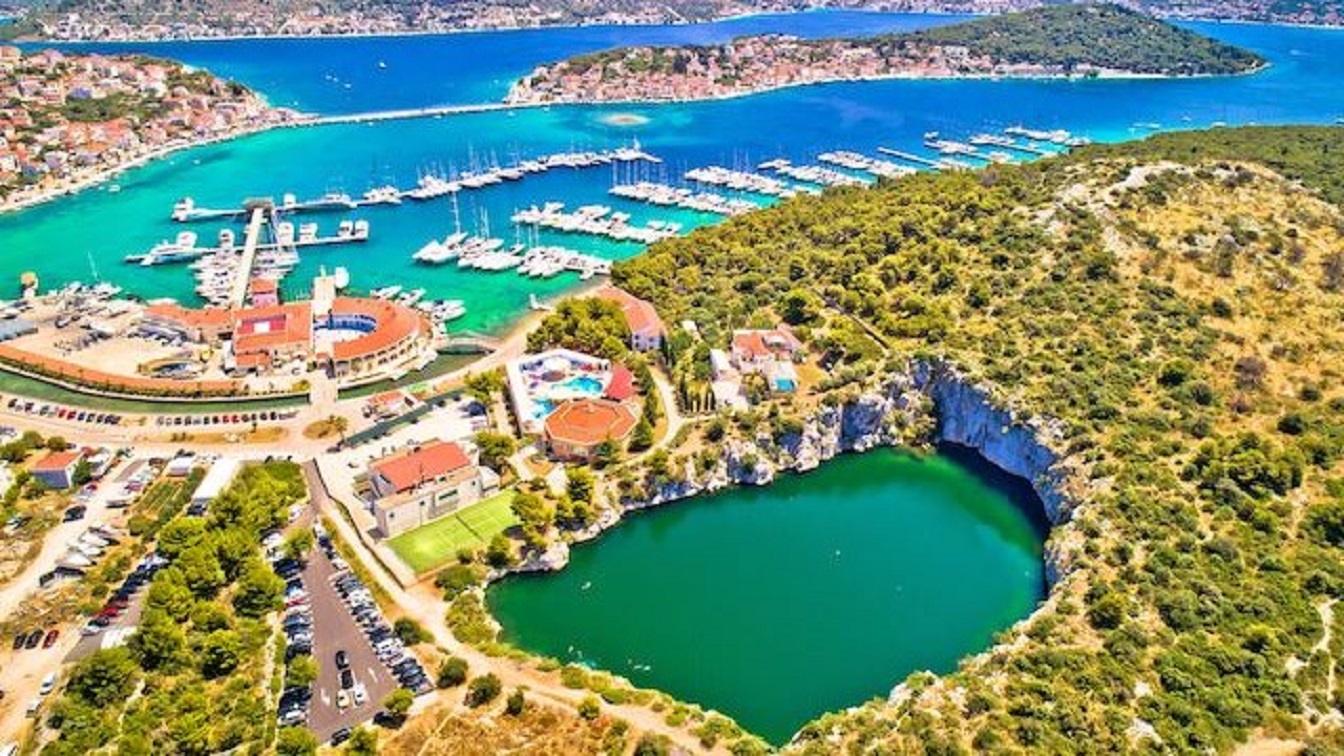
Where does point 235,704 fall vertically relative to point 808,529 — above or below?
above

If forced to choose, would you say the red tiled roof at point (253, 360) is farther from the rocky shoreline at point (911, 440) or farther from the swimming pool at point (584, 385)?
the rocky shoreline at point (911, 440)

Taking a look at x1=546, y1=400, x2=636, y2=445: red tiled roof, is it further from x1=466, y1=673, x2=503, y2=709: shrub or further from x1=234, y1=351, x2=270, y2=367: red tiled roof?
x1=234, y1=351, x2=270, y2=367: red tiled roof

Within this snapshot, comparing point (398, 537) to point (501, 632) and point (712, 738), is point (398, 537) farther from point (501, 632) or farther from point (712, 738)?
point (712, 738)

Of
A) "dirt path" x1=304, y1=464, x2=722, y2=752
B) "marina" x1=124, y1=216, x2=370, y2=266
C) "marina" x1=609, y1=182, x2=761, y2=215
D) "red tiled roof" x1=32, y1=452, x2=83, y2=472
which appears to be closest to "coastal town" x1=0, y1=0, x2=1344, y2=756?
"dirt path" x1=304, y1=464, x2=722, y2=752

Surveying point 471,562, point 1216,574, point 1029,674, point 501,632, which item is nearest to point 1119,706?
point 1029,674

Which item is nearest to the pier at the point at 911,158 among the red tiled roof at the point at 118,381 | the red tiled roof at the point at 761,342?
the red tiled roof at the point at 761,342

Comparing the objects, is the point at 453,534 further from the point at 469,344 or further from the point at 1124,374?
the point at 1124,374

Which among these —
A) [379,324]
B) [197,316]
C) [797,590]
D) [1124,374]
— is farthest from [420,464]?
[1124,374]
